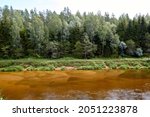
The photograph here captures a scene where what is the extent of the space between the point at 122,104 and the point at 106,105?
42cm

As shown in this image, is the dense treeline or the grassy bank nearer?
the grassy bank

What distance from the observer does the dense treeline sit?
53.5m

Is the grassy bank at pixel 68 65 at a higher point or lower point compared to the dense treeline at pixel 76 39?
lower

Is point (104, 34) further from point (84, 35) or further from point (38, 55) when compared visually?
point (38, 55)

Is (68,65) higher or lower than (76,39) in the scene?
lower

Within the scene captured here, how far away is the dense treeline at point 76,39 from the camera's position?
53.5 metres

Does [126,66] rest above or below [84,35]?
below

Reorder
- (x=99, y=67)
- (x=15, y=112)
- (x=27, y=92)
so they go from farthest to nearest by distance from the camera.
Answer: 1. (x=99, y=67)
2. (x=27, y=92)
3. (x=15, y=112)

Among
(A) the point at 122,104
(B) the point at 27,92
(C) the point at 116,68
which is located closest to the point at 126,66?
(C) the point at 116,68

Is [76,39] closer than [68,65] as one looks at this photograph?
No

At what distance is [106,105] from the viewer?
7.58 meters

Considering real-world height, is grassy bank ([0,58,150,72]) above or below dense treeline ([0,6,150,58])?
below

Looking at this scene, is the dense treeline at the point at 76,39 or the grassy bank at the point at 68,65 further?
the dense treeline at the point at 76,39

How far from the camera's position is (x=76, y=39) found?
56.7m
